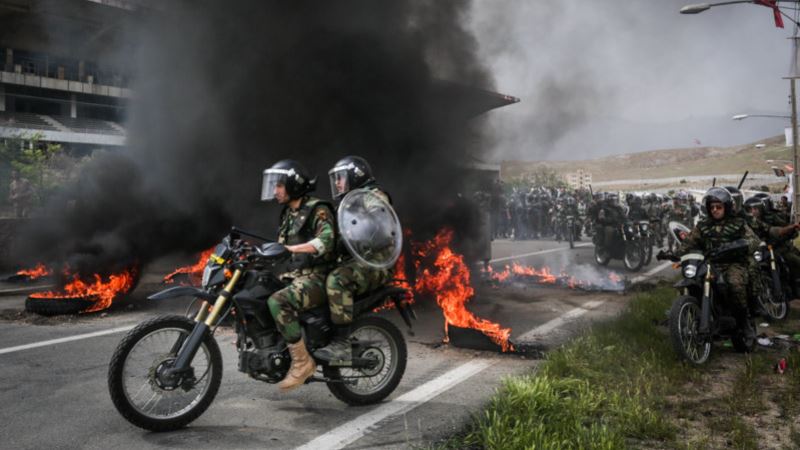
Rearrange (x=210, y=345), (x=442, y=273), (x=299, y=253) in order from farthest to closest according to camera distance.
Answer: (x=442, y=273) < (x=299, y=253) < (x=210, y=345)

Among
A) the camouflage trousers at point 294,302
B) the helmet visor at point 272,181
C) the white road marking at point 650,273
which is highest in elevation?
the helmet visor at point 272,181

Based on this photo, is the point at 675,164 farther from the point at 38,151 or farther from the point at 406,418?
the point at 406,418

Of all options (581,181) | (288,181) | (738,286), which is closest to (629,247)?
(738,286)

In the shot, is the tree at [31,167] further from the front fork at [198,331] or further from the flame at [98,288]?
the front fork at [198,331]

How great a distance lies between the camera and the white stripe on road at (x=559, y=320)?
256 inches

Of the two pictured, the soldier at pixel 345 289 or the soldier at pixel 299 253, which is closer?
the soldier at pixel 299 253

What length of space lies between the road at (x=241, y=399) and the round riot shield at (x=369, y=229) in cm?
104

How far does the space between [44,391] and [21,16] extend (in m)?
23.9

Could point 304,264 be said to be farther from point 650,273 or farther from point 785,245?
point 650,273

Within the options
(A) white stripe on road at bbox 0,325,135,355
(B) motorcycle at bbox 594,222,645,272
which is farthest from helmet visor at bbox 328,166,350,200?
(B) motorcycle at bbox 594,222,645,272

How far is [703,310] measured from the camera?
5.29m

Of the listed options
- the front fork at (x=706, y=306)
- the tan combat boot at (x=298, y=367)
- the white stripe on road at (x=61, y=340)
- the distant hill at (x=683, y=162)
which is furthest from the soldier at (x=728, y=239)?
the distant hill at (x=683, y=162)

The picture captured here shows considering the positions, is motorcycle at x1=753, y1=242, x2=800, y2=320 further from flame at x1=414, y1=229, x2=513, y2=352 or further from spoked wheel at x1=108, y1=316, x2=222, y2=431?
spoked wheel at x1=108, y1=316, x2=222, y2=431

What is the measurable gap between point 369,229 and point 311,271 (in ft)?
1.63
